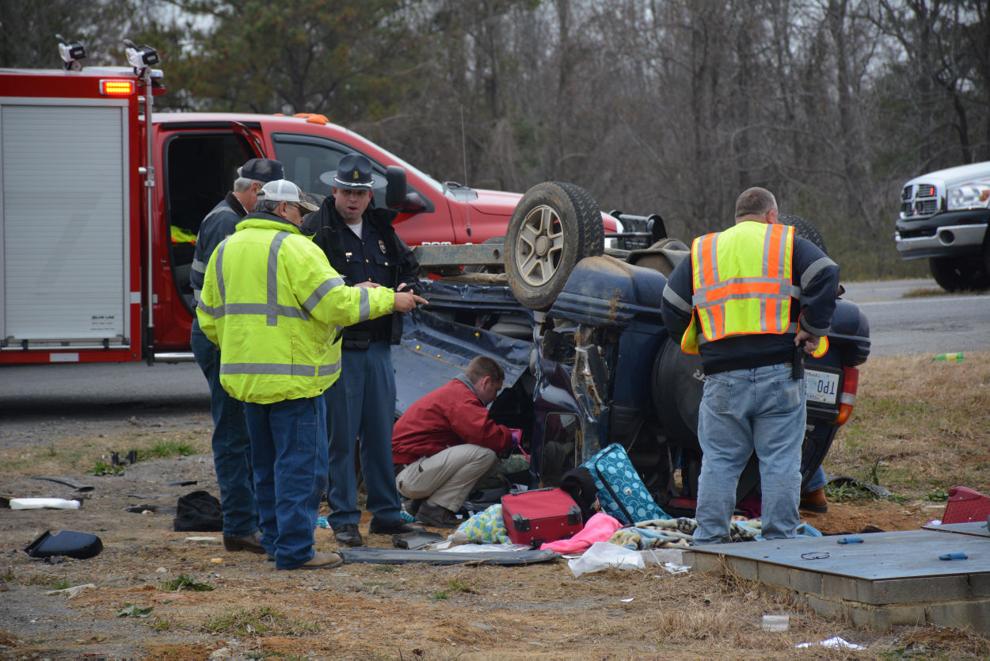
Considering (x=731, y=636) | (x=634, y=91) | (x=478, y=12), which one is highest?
(x=478, y=12)

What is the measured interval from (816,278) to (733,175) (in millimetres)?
22657

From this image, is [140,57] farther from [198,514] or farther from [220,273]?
[220,273]

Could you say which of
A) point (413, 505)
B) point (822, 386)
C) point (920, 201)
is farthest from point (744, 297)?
point (920, 201)

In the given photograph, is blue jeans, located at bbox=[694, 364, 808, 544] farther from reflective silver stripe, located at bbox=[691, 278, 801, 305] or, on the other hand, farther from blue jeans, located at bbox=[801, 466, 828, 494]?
blue jeans, located at bbox=[801, 466, 828, 494]

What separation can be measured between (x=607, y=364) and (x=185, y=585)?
262 cm

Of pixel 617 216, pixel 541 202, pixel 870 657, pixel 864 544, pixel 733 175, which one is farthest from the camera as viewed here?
pixel 733 175

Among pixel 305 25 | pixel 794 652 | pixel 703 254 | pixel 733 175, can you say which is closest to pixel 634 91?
pixel 733 175

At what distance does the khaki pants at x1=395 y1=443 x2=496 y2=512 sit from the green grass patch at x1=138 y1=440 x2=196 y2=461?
2783 millimetres

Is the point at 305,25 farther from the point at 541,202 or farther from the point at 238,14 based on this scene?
the point at 541,202

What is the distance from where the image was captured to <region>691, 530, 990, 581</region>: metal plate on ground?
464 centimetres

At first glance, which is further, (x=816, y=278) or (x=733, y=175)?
(x=733, y=175)

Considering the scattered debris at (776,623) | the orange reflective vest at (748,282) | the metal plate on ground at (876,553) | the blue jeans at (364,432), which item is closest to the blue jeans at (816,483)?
the metal plate on ground at (876,553)

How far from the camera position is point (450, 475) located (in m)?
7.19

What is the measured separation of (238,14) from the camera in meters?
29.7
